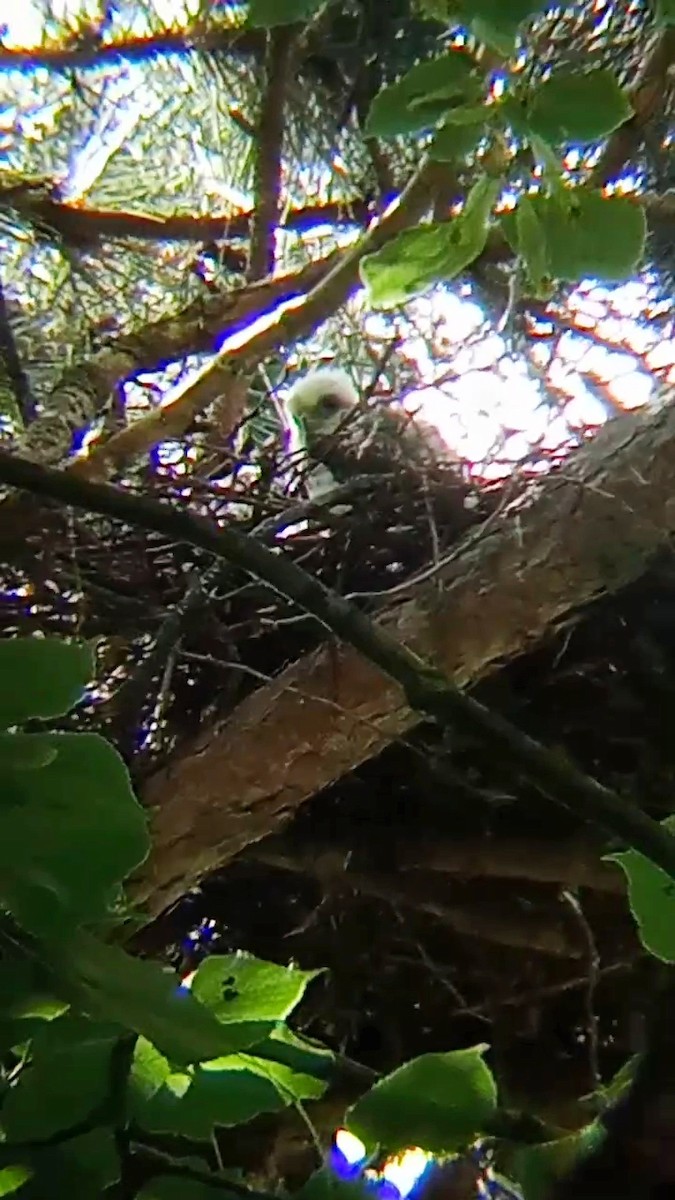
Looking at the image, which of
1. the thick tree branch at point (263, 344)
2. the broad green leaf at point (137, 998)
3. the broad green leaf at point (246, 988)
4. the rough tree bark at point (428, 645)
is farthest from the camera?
the thick tree branch at point (263, 344)

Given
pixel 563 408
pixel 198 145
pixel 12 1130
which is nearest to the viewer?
pixel 12 1130

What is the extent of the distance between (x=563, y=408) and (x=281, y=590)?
80cm

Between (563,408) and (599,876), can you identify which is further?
(563,408)

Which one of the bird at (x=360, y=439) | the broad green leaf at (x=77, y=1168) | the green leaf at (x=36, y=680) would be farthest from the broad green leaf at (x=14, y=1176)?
the bird at (x=360, y=439)

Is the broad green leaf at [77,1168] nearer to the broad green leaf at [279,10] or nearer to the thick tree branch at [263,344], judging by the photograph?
the broad green leaf at [279,10]

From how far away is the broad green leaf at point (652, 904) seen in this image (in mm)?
325

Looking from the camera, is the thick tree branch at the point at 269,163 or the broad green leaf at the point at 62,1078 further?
the thick tree branch at the point at 269,163

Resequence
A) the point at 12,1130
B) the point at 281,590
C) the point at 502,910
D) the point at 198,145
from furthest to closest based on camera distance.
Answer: the point at 198,145
the point at 502,910
the point at 281,590
the point at 12,1130

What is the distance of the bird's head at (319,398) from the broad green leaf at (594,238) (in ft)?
4.04

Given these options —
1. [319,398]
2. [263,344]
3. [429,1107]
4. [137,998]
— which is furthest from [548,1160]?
[319,398]

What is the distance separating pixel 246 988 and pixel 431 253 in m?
0.21

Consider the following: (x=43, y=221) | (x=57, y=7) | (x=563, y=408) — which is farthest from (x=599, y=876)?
(x=57, y=7)

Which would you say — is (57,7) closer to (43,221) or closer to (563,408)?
(43,221)

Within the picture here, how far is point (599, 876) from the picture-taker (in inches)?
33.9
